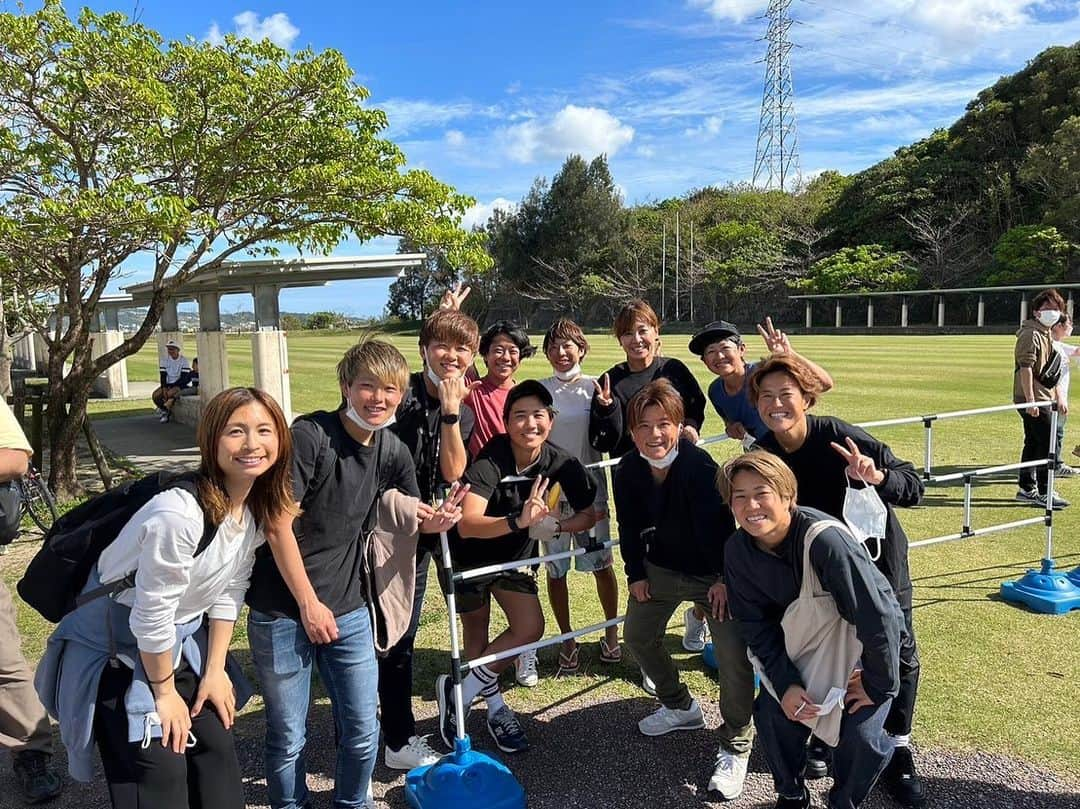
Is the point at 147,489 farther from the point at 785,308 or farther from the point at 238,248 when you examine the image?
the point at 785,308

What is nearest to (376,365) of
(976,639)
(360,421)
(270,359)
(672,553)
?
(360,421)

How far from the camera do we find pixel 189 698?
2326mm

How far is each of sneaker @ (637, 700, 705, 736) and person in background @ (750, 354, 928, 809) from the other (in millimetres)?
523

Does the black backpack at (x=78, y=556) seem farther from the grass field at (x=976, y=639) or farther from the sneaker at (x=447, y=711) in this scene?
the grass field at (x=976, y=639)

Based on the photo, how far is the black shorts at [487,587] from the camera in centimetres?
350

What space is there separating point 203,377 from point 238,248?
17.7 feet

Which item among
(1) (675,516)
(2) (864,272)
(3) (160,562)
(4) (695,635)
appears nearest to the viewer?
(3) (160,562)

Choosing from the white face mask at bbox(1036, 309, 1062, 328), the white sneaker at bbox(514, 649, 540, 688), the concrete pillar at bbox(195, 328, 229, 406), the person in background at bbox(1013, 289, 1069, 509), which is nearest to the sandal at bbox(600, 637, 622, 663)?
the white sneaker at bbox(514, 649, 540, 688)

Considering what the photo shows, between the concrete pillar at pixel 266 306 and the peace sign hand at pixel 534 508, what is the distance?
10.6 m

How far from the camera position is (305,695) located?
2.64 metres

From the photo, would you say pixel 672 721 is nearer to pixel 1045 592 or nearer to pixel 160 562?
pixel 160 562

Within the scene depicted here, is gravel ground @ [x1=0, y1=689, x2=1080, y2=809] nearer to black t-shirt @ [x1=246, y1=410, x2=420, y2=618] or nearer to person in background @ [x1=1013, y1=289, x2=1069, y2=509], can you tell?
black t-shirt @ [x1=246, y1=410, x2=420, y2=618]

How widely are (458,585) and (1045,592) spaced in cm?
371

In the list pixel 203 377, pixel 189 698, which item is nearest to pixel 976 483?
pixel 189 698
